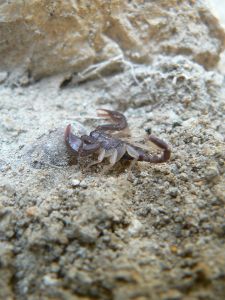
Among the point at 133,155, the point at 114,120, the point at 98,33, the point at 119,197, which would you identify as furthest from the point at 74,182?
the point at 98,33

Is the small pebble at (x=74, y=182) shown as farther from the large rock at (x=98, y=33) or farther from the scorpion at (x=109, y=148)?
the large rock at (x=98, y=33)

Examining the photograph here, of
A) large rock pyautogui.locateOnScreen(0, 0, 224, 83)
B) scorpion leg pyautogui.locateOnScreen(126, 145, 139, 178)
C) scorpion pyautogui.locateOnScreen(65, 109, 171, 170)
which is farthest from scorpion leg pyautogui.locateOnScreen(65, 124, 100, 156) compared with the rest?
large rock pyautogui.locateOnScreen(0, 0, 224, 83)

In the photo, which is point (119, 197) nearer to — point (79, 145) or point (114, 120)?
point (79, 145)

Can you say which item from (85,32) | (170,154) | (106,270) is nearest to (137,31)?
(85,32)

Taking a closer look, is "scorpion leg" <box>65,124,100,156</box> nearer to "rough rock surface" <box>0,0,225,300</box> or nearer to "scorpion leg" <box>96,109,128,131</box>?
"rough rock surface" <box>0,0,225,300</box>

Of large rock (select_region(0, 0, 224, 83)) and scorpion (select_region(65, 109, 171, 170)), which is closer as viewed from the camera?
scorpion (select_region(65, 109, 171, 170))
